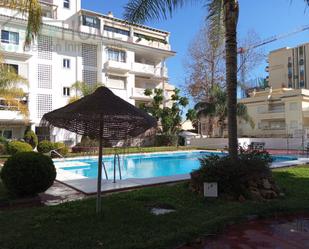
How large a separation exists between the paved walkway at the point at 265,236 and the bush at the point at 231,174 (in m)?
1.61

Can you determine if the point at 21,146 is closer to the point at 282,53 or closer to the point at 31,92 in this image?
the point at 31,92

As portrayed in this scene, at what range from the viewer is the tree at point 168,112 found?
3175cm

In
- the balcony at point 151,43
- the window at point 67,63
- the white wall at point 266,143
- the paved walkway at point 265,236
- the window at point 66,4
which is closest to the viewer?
the paved walkway at point 265,236

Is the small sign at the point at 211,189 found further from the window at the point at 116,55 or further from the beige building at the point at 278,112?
the window at the point at 116,55

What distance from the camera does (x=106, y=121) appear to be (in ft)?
20.9

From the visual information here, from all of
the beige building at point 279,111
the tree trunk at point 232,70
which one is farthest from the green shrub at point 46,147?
the beige building at point 279,111

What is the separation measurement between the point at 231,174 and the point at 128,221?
3.22 meters

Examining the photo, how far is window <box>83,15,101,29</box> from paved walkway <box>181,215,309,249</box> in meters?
32.1

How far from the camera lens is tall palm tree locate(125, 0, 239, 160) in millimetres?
8398

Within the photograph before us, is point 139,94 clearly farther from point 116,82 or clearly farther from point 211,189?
point 211,189

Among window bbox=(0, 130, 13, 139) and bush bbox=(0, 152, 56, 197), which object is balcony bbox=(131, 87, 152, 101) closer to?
window bbox=(0, 130, 13, 139)

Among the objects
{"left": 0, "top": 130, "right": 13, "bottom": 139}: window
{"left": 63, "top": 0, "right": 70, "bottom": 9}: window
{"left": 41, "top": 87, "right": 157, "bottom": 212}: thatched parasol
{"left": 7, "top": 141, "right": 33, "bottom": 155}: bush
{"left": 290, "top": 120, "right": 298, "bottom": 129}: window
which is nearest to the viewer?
{"left": 41, "top": 87, "right": 157, "bottom": 212}: thatched parasol

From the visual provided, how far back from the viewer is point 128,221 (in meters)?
5.76

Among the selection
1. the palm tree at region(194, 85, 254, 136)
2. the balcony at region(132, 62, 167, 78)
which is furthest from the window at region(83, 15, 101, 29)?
the palm tree at region(194, 85, 254, 136)
